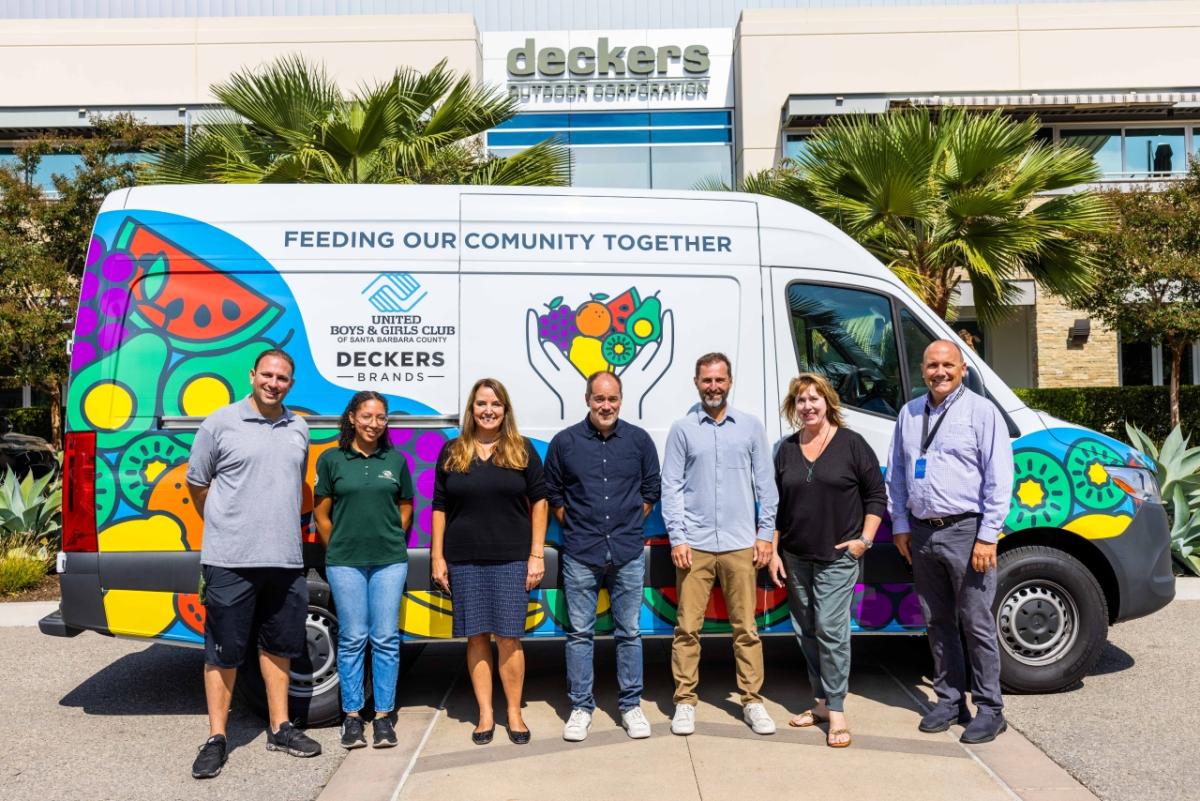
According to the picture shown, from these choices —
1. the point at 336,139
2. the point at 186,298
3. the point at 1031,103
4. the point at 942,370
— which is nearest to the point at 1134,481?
the point at 942,370

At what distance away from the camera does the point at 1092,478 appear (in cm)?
561

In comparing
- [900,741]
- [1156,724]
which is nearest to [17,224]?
[900,741]

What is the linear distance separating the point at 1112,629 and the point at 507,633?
4811 mm

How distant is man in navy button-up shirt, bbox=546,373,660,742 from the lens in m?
4.93

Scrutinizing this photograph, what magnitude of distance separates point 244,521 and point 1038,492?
4.17 metres

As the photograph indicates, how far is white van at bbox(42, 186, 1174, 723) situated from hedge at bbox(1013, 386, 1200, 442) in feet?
44.1

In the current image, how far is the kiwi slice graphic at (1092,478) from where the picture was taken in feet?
18.3

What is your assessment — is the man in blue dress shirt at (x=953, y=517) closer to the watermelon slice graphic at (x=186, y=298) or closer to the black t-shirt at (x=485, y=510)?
the black t-shirt at (x=485, y=510)

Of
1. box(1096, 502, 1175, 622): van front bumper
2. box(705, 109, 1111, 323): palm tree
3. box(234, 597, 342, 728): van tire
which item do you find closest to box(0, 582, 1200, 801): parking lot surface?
box(234, 597, 342, 728): van tire

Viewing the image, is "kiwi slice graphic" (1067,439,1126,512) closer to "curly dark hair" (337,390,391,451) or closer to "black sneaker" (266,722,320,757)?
"curly dark hair" (337,390,391,451)

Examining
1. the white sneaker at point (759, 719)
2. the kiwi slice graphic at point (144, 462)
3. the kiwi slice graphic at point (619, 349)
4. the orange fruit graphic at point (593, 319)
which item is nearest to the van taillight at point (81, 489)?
the kiwi slice graphic at point (144, 462)

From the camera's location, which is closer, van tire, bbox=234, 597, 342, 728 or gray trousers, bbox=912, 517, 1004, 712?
gray trousers, bbox=912, 517, 1004, 712

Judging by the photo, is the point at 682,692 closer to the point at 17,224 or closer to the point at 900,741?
the point at 900,741

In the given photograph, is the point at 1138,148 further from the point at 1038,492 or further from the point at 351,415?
the point at 351,415
